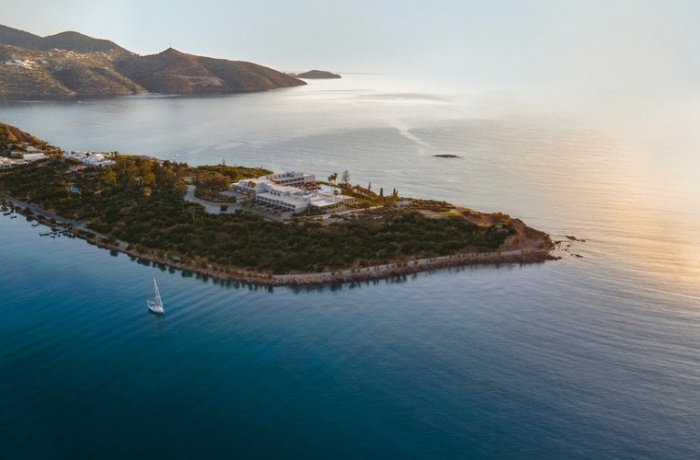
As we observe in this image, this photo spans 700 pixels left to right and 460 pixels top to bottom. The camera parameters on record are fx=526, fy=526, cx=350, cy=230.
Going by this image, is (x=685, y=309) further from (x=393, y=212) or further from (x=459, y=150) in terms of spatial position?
(x=459, y=150)

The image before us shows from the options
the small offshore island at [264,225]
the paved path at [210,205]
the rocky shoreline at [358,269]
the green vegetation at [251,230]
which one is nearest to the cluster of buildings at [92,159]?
the small offshore island at [264,225]

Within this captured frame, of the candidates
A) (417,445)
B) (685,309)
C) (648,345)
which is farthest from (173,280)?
(685,309)

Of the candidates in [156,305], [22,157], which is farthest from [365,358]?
[22,157]

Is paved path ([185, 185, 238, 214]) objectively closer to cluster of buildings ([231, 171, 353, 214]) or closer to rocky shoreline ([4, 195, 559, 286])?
cluster of buildings ([231, 171, 353, 214])

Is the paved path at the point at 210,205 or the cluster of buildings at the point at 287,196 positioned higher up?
the cluster of buildings at the point at 287,196

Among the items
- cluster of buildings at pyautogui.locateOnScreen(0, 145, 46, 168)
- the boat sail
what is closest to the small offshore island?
cluster of buildings at pyautogui.locateOnScreen(0, 145, 46, 168)

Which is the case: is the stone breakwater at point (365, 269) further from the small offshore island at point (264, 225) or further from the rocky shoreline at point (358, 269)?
the small offshore island at point (264, 225)

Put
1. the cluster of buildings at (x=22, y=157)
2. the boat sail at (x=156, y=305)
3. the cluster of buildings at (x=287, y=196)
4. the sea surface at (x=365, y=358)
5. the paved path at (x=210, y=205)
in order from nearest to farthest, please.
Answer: the sea surface at (x=365, y=358) < the boat sail at (x=156, y=305) < the paved path at (x=210, y=205) < the cluster of buildings at (x=287, y=196) < the cluster of buildings at (x=22, y=157)
